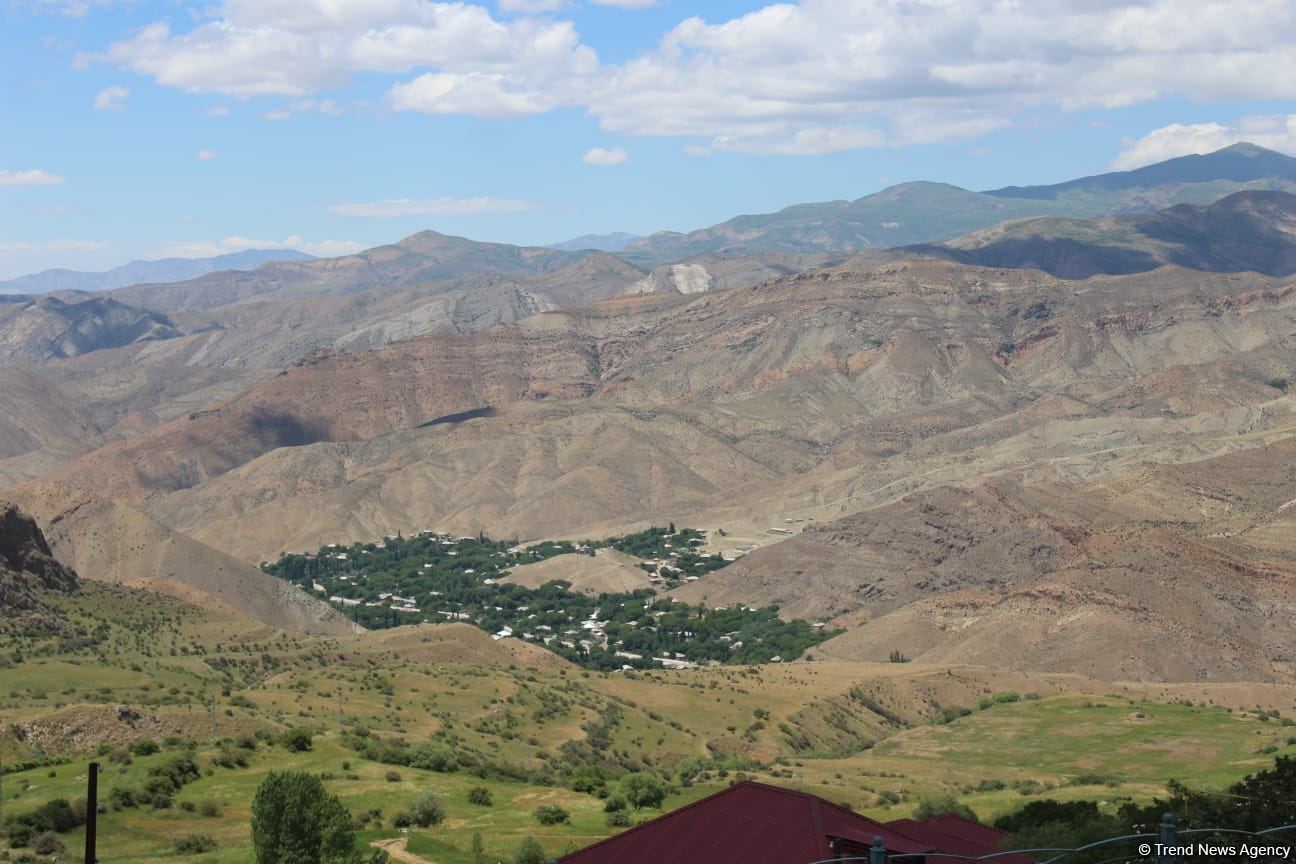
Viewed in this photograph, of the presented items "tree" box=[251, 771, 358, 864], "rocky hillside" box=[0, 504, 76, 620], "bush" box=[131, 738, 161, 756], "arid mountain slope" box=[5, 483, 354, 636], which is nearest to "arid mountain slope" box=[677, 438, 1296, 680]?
"arid mountain slope" box=[5, 483, 354, 636]

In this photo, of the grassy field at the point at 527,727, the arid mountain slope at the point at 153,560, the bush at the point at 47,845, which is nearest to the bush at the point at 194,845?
the grassy field at the point at 527,727

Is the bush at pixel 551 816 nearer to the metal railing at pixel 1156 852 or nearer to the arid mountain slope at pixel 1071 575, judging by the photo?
the metal railing at pixel 1156 852

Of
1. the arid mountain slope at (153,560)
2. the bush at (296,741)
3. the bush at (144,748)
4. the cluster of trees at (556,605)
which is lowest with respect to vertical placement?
the cluster of trees at (556,605)

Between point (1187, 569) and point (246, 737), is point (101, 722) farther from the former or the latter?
Answer: point (1187, 569)

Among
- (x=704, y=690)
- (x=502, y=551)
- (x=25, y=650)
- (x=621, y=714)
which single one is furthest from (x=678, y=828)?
(x=502, y=551)

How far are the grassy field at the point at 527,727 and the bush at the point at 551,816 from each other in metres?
0.41

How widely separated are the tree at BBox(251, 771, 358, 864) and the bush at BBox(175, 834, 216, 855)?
7607 millimetres

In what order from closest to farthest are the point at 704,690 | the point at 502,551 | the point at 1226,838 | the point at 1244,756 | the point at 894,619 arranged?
1. the point at 1226,838
2. the point at 1244,756
3. the point at 704,690
4. the point at 894,619
5. the point at 502,551

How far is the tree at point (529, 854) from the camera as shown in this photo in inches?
1508

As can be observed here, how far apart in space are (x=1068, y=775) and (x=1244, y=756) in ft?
27.1

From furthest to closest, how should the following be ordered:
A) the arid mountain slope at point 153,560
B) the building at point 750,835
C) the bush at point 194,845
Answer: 1. the arid mountain slope at point 153,560
2. the bush at point 194,845
3. the building at point 750,835

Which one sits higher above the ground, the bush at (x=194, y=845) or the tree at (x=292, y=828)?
the tree at (x=292, y=828)

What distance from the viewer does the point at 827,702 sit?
301 ft

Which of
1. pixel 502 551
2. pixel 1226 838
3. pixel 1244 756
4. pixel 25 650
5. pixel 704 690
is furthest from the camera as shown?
pixel 502 551
